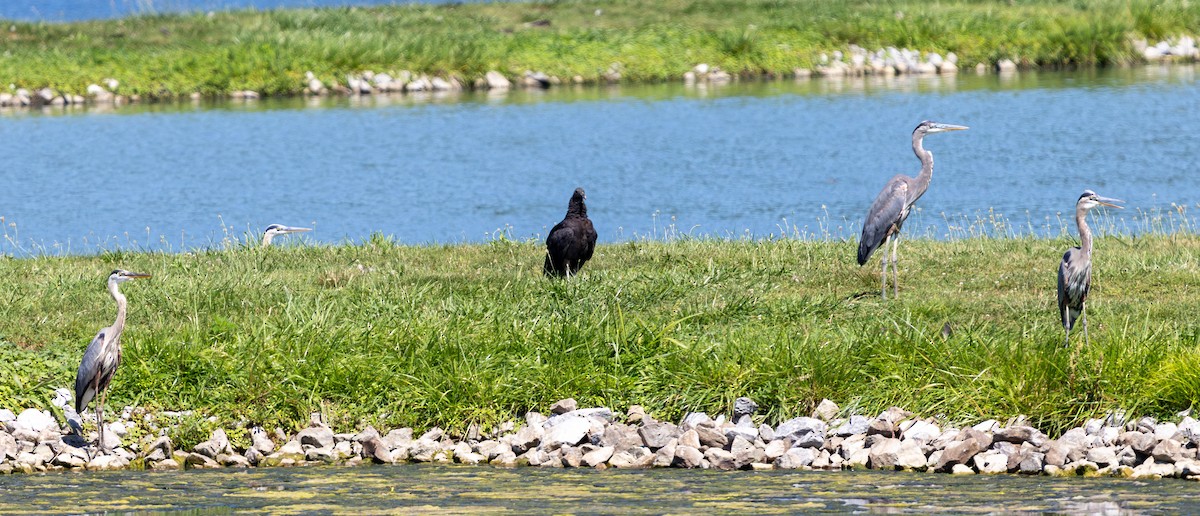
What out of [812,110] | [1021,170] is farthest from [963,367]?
[812,110]

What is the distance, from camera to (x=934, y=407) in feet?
33.7

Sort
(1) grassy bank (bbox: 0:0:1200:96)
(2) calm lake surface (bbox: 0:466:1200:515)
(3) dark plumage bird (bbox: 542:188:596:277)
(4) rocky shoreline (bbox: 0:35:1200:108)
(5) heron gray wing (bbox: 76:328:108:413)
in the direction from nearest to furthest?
(2) calm lake surface (bbox: 0:466:1200:515)
(5) heron gray wing (bbox: 76:328:108:413)
(3) dark plumage bird (bbox: 542:188:596:277)
(4) rocky shoreline (bbox: 0:35:1200:108)
(1) grassy bank (bbox: 0:0:1200:96)

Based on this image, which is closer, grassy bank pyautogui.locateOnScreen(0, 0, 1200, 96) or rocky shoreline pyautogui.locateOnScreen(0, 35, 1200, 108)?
rocky shoreline pyautogui.locateOnScreen(0, 35, 1200, 108)

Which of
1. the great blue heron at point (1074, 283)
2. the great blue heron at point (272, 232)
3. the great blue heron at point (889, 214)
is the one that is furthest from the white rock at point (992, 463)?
the great blue heron at point (272, 232)

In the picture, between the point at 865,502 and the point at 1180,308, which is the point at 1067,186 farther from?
the point at 865,502

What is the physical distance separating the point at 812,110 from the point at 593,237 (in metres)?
22.5

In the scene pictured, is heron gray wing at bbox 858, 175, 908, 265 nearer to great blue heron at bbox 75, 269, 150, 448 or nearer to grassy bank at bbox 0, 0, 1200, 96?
great blue heron at bbox 75, 269, 150, 448

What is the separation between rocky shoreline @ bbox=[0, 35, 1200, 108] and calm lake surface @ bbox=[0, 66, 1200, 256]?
1086 millimetres

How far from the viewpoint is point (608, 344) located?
11.0 m

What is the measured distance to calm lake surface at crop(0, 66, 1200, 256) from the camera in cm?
2295

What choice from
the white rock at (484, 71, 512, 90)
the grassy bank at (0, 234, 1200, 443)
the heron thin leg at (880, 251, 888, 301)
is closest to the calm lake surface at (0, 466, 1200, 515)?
the grassy bank at (0, 234, 1200, 443)

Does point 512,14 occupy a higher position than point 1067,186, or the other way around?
point 512,14

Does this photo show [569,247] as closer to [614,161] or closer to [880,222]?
[880,222]

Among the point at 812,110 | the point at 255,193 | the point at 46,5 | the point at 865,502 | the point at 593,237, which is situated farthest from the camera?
the point at 46,5
